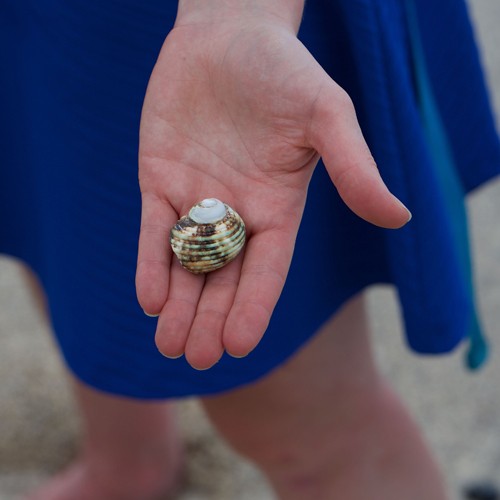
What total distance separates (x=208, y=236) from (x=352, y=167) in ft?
0.80

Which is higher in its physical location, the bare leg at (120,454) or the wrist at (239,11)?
the wrist at (239,11)

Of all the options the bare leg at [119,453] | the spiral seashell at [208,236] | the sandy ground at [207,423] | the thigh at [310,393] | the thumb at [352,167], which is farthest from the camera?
the sandy ground at [207,423]

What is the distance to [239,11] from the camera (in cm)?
115

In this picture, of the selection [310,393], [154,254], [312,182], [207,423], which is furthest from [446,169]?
[207,423]

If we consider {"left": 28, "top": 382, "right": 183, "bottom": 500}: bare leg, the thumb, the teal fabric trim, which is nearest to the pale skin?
the thumb

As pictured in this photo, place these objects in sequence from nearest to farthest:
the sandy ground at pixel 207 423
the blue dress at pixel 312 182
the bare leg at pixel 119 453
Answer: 1. the blue dress at pixel 312 182
2. the bare leg at pixel 119 453
3. the sandy ground at pixel 207 423

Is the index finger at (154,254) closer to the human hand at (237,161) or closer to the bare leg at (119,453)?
the human hand at (237,161)

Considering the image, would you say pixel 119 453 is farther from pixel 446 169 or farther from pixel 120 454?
pixel 446 169

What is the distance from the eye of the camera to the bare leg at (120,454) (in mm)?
1854

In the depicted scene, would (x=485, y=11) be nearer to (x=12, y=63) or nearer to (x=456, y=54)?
(x=456, y=54)

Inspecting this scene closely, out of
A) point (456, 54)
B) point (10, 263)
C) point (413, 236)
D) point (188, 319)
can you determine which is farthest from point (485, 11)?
point (188, 319)

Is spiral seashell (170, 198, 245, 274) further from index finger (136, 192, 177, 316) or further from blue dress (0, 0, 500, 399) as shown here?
blue dress (0, 0, 500, 399)

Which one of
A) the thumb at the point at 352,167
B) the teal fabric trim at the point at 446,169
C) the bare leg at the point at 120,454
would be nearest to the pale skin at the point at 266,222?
the thumb at the point at 352,167

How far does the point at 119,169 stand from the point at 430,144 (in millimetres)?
459
